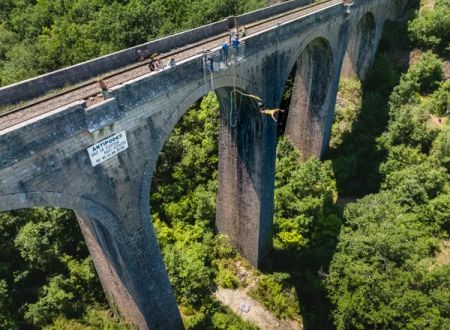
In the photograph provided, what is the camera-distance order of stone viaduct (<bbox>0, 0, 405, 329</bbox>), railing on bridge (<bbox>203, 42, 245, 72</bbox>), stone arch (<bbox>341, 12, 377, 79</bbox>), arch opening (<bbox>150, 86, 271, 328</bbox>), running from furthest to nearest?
stone arch (<bbox>341, 12, 377, 79</bbox>)
arch opening (<bbox>150, 86, 271, 328</bbox>)
railing on bridge (<bbox>203, 42, 245, 72</bbox>)
stone viaduct (<bbox>0, 0, 405, 329</bbox>)

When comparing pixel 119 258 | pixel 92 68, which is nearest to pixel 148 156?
pixel 119 258

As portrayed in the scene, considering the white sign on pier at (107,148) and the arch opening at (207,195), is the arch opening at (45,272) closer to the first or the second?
the arch opening at (207,195)

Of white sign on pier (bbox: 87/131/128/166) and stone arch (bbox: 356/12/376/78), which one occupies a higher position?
white sign on pier (bbox: 87/131/128/166)

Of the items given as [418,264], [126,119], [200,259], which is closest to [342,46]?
[418,264]

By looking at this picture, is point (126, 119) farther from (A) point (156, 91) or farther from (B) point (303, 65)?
(B) point (303, 65)

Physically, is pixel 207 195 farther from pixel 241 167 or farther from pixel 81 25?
pixel 81 25

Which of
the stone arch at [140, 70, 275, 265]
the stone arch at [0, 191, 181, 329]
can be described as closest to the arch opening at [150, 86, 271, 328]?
Answer: the stone arch at [140, 70, 275, 265]

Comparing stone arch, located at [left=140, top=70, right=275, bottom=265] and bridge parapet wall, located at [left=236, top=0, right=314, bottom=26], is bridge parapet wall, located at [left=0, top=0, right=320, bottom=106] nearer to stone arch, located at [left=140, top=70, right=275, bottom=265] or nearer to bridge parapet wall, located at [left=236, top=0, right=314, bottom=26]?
bridge parapet wall, located at [left=236, top=0, right=314, bottom=26]
